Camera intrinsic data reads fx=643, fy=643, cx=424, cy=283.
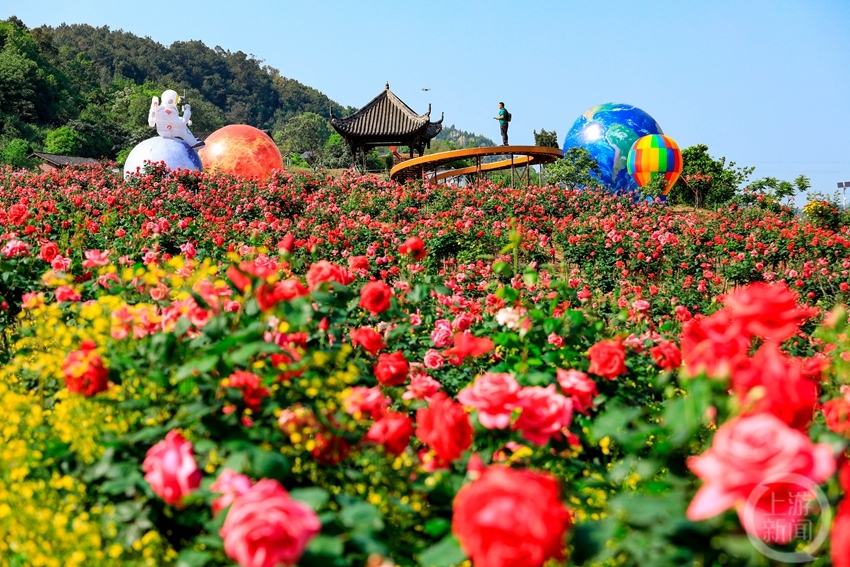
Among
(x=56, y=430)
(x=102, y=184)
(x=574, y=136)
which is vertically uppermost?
(x=574, y=136)

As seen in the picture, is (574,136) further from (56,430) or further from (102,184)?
(56,430)

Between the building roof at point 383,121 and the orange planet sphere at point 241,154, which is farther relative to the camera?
the building roof at point 383,121

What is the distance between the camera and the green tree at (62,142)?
50156 mm

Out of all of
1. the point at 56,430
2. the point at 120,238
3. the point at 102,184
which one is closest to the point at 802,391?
the point at 56,430

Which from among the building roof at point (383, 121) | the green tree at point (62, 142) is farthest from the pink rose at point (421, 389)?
the green tree at point (62, 142)

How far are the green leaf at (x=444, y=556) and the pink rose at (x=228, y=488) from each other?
0.43 m

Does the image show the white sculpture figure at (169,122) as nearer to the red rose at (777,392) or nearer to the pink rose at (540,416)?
the pink rose at (540,416)

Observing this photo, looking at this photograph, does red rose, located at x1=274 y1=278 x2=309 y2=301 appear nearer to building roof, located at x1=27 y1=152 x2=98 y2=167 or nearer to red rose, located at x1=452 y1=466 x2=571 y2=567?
red rose, located at x1=452 y1=466 x2=571 y2=567

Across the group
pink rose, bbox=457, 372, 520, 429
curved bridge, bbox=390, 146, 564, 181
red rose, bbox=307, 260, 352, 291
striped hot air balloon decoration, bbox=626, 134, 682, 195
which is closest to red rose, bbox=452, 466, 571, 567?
pink rose, bbox=457, 372, 520, 429

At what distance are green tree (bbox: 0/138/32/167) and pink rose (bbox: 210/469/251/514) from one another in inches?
1643

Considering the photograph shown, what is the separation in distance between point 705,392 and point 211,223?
32.5ft

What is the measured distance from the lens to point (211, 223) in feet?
33.7

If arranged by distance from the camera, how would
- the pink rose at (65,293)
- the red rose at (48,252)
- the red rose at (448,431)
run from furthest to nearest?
the red rose at (48,252) < the pink rose at (65,293) < the red rose at (448,431)

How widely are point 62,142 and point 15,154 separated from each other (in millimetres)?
11878
